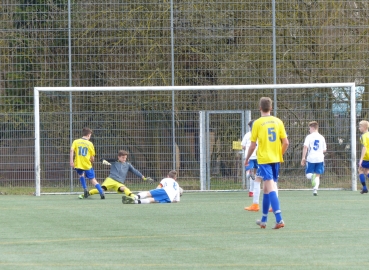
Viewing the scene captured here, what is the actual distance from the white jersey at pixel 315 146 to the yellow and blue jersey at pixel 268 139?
843cm

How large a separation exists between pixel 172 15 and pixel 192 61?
53.2 inches

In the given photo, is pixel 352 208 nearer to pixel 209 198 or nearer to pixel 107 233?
pixel 209 198

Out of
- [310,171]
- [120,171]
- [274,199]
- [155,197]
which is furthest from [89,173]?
[274,199]

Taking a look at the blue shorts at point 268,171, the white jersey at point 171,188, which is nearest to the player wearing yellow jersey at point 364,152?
the white jersey at point 171,188

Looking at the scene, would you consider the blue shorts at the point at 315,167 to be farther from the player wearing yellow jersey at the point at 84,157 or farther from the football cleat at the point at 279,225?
the football cleat at the point at 279,225

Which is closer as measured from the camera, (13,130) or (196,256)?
(196,256)

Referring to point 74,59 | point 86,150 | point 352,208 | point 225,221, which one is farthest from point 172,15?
point 225,221

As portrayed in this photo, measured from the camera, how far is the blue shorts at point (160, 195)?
17.3 m

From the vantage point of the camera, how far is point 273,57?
2272 centimetres

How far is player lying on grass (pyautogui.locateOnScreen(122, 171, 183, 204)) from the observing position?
17234 mm

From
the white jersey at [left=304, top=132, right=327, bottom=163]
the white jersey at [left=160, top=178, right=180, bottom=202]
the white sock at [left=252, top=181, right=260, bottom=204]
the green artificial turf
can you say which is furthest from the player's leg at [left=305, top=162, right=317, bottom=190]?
the white sock at [left=252, top=181, right=260, bottom=204]

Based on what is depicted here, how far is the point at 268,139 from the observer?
39.2ft

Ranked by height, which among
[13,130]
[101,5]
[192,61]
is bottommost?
[13,130]

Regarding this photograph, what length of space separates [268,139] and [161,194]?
584cm
